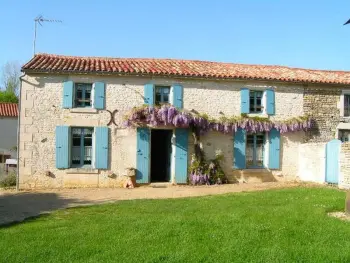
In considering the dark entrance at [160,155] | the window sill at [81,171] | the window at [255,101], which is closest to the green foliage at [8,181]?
the window sill at [81,171]

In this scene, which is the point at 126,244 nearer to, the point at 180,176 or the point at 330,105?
the point at 180,176

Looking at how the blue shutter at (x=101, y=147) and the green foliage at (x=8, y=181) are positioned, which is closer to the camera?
the blue shutter at (x=101, y=147)

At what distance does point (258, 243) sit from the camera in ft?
18.4

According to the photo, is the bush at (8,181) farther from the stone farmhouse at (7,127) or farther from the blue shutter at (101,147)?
the stone farmhouse at (7,127)

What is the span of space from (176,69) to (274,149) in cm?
464

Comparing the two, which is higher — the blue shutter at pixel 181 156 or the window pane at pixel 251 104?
the window pane at pixel 251 104

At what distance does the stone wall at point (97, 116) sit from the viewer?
13578 millimetres

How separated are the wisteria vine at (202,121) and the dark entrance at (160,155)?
1.00 m

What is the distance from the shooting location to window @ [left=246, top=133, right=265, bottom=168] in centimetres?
1495

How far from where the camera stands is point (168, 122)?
45.8 feet

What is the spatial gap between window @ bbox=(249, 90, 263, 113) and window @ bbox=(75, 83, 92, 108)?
586 cm

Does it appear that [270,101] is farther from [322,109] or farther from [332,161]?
[332,161]

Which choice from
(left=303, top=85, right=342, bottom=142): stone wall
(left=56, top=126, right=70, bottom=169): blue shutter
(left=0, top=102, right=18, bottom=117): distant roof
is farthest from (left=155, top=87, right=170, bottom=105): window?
(left=0, top=102, right=18, bottom=117): distant roof

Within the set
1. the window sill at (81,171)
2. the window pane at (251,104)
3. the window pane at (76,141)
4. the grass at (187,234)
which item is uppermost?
the window pane at (251,104)
